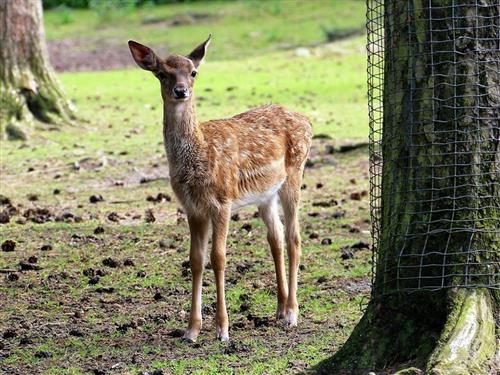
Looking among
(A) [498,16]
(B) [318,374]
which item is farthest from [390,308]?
(A) [498,16]

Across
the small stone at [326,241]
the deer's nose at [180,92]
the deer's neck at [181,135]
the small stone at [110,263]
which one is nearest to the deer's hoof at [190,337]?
the deer's neck at [181,135]

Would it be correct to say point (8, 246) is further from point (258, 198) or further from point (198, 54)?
point (198, 54)

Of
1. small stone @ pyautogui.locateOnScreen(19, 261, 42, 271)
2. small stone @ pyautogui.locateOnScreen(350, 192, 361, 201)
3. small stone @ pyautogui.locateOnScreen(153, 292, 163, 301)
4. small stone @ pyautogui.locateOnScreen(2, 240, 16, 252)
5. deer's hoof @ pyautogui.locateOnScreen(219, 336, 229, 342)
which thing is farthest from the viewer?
small stone @ pyautogui.locateOnScreen(350, 192, 361, 201)

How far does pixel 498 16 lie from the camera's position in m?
5.14

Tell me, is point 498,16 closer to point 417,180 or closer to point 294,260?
point 417,180

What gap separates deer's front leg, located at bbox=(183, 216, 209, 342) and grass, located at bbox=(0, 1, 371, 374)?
90mm

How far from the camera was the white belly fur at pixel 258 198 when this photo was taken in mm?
6680

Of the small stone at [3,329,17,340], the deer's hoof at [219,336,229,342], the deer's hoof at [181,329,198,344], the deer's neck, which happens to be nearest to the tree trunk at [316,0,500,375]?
the deer's hoof at [219,336,229,342]

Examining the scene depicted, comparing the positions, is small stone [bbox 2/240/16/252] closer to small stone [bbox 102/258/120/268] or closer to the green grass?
small stone [bbox 102/258/120/268]

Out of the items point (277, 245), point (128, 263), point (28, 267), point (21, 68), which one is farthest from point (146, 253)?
point (21, 68)

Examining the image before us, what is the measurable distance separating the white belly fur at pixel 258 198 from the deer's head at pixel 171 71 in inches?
29.5

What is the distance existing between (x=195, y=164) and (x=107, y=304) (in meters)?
1.30

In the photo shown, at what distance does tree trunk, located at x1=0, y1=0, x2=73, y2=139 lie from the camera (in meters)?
13.2

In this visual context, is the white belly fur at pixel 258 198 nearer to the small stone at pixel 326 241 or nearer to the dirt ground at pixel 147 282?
the dirt ground at pixel 147 282
